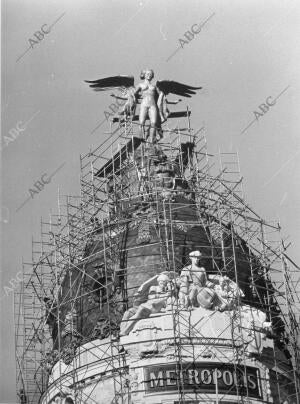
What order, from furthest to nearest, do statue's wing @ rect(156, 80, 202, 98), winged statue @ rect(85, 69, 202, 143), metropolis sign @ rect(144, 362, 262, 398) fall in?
1. statue's wing @ rect(156, 80, 202, 98)
2. winged statue @ rect(85, 69, 202, 143)
3. metropolis sign @ rect(144, 362, 262, 398)

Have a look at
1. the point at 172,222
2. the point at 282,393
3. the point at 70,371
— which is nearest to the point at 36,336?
the point at 70,371

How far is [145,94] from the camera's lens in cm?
5019

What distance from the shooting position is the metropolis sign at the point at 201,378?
39.2 m

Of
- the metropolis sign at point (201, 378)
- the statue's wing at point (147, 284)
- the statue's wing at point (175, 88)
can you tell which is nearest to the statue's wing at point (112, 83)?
the statue's wing at point (175, 88)

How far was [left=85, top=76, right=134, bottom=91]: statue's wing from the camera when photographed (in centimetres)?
5054

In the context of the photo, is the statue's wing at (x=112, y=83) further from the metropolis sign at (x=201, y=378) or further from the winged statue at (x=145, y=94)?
the metropolis sign at (x=201, y=378)

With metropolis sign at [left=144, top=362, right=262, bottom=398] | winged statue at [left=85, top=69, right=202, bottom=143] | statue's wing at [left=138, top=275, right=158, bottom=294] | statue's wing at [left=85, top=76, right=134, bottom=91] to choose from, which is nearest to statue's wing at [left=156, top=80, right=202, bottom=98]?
winged statue at [left=85, top=69, right=202, bottom=143]

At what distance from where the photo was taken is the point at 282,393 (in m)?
41.4

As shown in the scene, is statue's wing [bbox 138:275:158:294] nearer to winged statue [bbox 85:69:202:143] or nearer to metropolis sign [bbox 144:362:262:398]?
metropolis sign [bbox 144:362:262:398]

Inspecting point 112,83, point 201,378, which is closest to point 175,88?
point 112,83

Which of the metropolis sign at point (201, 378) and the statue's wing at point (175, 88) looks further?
the statue's wing at point (175, 88)

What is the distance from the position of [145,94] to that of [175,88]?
171cm

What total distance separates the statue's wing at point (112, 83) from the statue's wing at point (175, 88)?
1.14 m

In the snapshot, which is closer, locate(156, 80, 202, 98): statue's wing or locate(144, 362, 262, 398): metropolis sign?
locate(144, 362, 262, 398): metropolis sign
